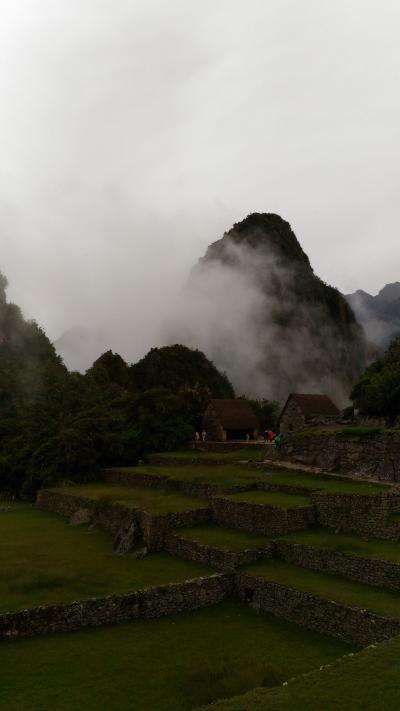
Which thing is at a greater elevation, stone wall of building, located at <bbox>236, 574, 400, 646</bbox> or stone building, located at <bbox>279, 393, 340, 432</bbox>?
stone building, located at <bbox>279, 393, 340, 432</bbox>

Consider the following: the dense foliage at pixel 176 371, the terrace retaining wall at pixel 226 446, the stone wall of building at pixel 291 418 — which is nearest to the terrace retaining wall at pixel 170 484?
the terrace retaining wall at pixel 226 446

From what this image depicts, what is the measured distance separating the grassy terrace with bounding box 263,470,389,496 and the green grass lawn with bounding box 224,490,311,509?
0.61 m

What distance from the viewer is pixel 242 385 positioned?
3007 inches

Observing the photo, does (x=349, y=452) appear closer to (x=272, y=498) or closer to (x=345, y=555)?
(x=272, y=498)

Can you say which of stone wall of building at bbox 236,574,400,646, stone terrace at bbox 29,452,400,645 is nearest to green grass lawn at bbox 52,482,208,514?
stone terrace at bbox 29,452,400,645

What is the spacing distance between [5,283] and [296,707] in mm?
70758

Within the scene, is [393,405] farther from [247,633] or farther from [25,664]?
[25,664]

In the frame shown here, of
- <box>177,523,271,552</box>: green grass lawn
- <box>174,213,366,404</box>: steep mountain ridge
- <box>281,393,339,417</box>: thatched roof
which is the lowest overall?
<box>177,523,271,552</box>: green grass lawn

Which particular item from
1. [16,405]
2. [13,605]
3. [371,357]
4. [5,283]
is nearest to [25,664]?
[13,605]

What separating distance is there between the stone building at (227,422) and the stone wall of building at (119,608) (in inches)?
857

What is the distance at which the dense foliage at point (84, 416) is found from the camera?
31516 millimetres

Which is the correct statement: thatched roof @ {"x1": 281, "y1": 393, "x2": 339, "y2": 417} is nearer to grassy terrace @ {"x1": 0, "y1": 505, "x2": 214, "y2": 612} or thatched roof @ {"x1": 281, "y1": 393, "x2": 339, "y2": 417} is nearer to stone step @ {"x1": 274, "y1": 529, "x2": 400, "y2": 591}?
grassy terrace @ {"x1": 0, "y1": 505, "x2": 214, "y2": 612}

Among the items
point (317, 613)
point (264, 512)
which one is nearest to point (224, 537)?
point (264, 512)

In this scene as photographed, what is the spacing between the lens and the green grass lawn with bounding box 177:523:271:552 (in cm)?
1561
